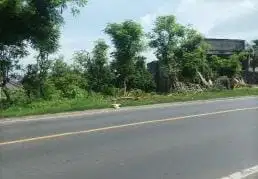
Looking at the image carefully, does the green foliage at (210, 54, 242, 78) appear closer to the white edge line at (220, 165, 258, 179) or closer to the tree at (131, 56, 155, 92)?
the tree at (131, 56, 155, 92)

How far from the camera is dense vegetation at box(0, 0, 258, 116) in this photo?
77.3 ft

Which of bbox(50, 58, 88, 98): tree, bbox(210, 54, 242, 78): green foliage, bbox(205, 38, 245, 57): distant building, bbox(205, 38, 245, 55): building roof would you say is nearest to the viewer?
bbox(50, 58, 88, 98): tree

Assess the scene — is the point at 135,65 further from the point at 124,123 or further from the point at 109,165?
the point at 109,165

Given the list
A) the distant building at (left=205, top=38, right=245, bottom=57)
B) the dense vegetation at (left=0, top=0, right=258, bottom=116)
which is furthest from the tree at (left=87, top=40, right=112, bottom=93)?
the distant building at (left=205, top=38, right=245, bottom=57)

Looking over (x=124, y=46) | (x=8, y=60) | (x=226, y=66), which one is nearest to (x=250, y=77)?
(x=226, y=66)

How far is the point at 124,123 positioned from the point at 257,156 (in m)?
5.93

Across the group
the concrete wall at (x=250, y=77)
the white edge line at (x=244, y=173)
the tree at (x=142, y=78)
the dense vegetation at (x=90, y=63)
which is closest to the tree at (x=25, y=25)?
the dense vegetation at (x=90, y=63)

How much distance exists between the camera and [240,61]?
136ft

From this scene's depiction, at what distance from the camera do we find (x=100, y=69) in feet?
104

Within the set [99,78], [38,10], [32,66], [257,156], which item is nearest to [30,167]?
[257,156]

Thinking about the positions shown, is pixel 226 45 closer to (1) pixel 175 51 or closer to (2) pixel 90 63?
(1) pixel 175 51

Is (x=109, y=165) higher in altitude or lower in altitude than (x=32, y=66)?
lower

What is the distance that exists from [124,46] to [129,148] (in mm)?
21833

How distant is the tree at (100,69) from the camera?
31.0 m
